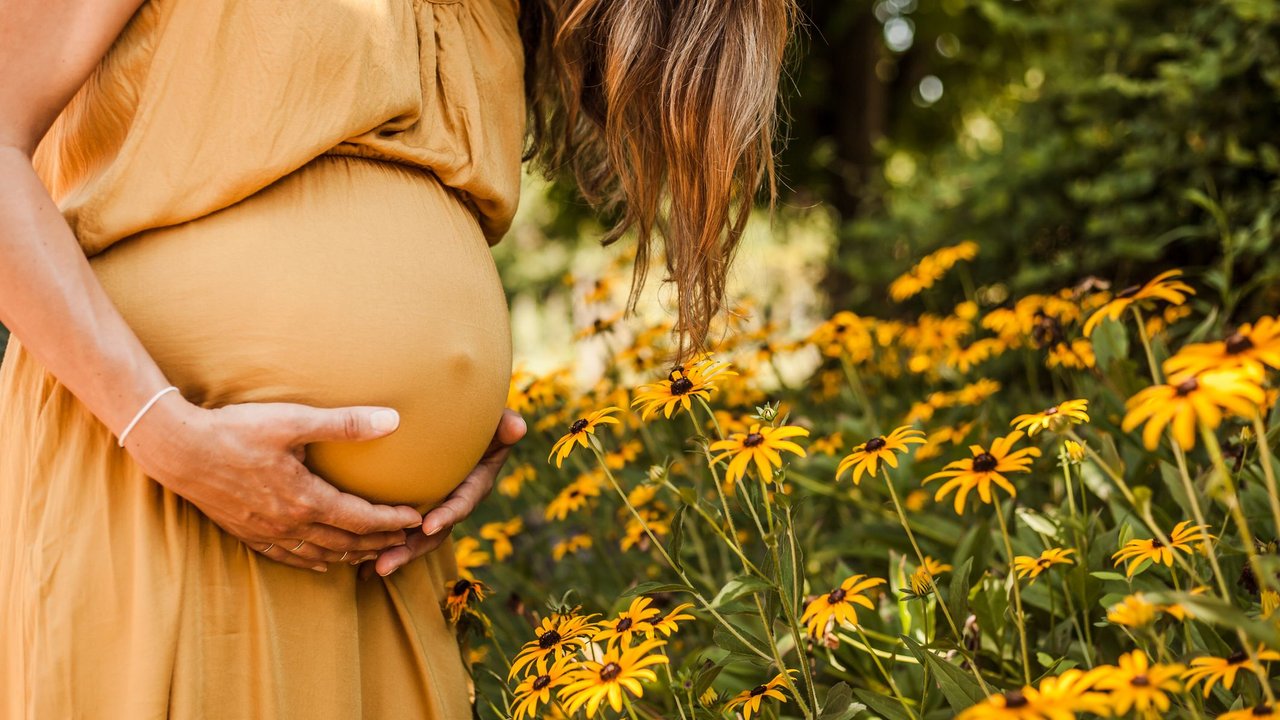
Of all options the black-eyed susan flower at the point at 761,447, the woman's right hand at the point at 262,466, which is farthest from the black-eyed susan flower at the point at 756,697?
the woman's right hand at the point at 262,466

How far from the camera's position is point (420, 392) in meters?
1.15

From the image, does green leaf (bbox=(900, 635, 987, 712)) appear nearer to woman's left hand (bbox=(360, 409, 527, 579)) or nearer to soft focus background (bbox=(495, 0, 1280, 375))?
woman's left hand (bbox=(360, 409, 527, 579))

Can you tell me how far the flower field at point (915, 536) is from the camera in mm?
904

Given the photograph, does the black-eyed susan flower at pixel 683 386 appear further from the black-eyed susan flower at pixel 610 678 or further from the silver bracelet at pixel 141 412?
the silver bracelet at pixel 141 412

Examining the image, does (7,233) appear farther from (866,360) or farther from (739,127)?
(866,360)

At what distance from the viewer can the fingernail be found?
3.55 feet

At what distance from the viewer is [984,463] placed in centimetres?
116

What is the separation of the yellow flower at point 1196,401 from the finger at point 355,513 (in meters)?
0.75

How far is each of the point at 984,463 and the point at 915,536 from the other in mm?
861

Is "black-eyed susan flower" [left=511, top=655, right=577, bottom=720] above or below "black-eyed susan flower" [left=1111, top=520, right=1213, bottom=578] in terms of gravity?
below

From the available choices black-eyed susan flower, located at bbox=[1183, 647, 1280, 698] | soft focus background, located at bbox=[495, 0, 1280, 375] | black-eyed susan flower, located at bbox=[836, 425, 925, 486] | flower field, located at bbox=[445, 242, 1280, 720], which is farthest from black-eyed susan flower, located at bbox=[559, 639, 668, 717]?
soft focus background, located at bbox=[495, 0, 1280, 375]

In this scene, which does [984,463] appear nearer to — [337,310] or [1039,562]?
[1039,562]

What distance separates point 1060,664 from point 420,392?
0.84 meters

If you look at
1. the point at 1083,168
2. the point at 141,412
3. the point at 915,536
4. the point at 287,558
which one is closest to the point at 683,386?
the point at 287,558
